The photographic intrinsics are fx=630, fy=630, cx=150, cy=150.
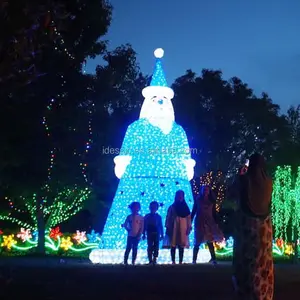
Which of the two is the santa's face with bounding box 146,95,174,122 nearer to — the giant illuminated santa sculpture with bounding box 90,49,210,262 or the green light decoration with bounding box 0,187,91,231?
the giant illuminated santa sculpture with bounding box 90,49,210,262

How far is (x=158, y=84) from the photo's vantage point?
17406 mm

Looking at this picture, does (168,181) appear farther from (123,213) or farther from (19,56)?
→ (19,56)

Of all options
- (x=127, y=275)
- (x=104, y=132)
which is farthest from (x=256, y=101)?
(x=127, y=275)

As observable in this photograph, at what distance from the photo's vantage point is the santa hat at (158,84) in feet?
56.3

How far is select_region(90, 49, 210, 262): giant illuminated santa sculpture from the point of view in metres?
16.0

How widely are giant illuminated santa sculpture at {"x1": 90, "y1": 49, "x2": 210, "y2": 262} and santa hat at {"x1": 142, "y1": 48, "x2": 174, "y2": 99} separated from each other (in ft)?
1.19

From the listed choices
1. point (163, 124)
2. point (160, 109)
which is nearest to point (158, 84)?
point (160, 109)

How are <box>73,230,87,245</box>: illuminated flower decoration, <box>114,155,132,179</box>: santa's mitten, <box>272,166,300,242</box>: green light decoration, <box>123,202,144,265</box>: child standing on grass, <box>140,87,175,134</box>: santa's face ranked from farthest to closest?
1. <box>73,230,87,245</box>: illuminated flower decoration
2. <box>272,166,300,242</box>: green light decoration
3. <box>140,87,175,134</box>: santa's face
4. <box>114,155,132,179</box>: santa's mitten
5. <box>123,202,144,265</box>: child standing on grass

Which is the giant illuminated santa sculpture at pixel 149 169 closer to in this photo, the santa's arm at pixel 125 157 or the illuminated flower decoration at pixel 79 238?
the santa's arm at pixel 125 157

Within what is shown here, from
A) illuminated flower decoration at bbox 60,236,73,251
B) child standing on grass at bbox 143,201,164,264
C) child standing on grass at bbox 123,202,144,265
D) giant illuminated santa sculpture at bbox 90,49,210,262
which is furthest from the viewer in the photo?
illuminated flower decoration at bbox 60,236,73,251

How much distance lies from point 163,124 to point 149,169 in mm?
1269

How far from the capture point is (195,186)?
115 ft

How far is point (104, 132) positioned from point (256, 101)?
1673 centimetres

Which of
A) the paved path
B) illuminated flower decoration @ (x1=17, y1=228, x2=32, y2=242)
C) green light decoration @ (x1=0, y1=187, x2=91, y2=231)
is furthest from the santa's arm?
illuminated flower decoration @ (x1=17, y1=228, x2=32, y2=242)
